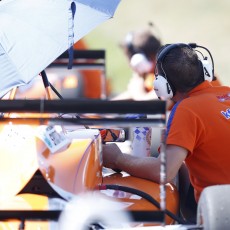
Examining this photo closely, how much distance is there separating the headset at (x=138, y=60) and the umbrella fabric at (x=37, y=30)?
10.4ft

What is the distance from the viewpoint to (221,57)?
17328mm

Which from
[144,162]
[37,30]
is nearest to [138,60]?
[37,30]

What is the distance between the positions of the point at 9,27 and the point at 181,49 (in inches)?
38.0

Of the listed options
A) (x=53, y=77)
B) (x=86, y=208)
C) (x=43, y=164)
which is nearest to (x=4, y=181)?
(x=43, y=164)

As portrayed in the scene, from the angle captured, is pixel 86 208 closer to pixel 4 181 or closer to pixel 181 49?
pixel 4 181

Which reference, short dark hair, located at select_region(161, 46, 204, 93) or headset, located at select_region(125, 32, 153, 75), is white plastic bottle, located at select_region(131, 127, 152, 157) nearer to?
short dark hair, located at select_region(161, 46, 204, 93)

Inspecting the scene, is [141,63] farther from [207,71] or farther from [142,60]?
[207,71]

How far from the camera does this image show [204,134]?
4.31 metres

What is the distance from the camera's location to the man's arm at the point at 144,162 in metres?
4.21

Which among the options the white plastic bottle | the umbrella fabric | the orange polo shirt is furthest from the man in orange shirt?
the umbrella fabric

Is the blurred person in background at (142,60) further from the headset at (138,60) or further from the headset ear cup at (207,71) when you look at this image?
the headset ear cup at (207,71)

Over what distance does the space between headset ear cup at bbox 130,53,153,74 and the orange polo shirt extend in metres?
4.06

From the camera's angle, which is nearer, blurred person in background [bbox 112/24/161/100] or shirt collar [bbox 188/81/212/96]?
shirt collar [bbox 188/81/212/96]

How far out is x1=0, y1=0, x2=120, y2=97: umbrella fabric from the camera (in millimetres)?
4500
